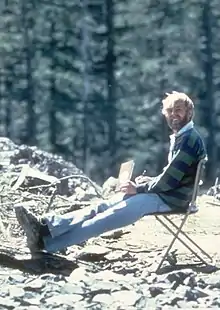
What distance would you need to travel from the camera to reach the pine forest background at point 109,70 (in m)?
33.4

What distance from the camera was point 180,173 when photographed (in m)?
6.82

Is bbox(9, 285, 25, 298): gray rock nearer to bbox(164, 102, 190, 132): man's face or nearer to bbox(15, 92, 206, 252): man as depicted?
bbox(15, 92, 206, 252): man

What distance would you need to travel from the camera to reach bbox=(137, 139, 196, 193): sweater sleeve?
22.2 ft

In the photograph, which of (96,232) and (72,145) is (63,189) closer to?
(96,232)

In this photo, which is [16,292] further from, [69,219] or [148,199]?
[148,199]

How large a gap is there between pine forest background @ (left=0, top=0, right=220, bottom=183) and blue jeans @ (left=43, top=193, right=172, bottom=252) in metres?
25.9

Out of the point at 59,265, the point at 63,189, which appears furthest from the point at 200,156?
the point at 63,189

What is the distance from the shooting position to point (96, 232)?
694 centimetres

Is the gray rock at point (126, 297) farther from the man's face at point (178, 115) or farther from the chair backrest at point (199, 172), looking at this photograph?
the man's face at point (178, 115)

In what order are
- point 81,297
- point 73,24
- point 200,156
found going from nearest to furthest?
point 81,297 < point 200,156 < point 73,24

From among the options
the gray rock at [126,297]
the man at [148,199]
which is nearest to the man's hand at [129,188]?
the man at [148,199]

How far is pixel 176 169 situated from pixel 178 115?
1.32 feet

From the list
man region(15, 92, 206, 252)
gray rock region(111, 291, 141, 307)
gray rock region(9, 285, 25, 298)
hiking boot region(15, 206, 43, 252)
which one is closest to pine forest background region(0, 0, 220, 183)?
hiking boot region(15, 206, 43, 252)

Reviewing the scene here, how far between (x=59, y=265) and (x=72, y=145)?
27269mm
